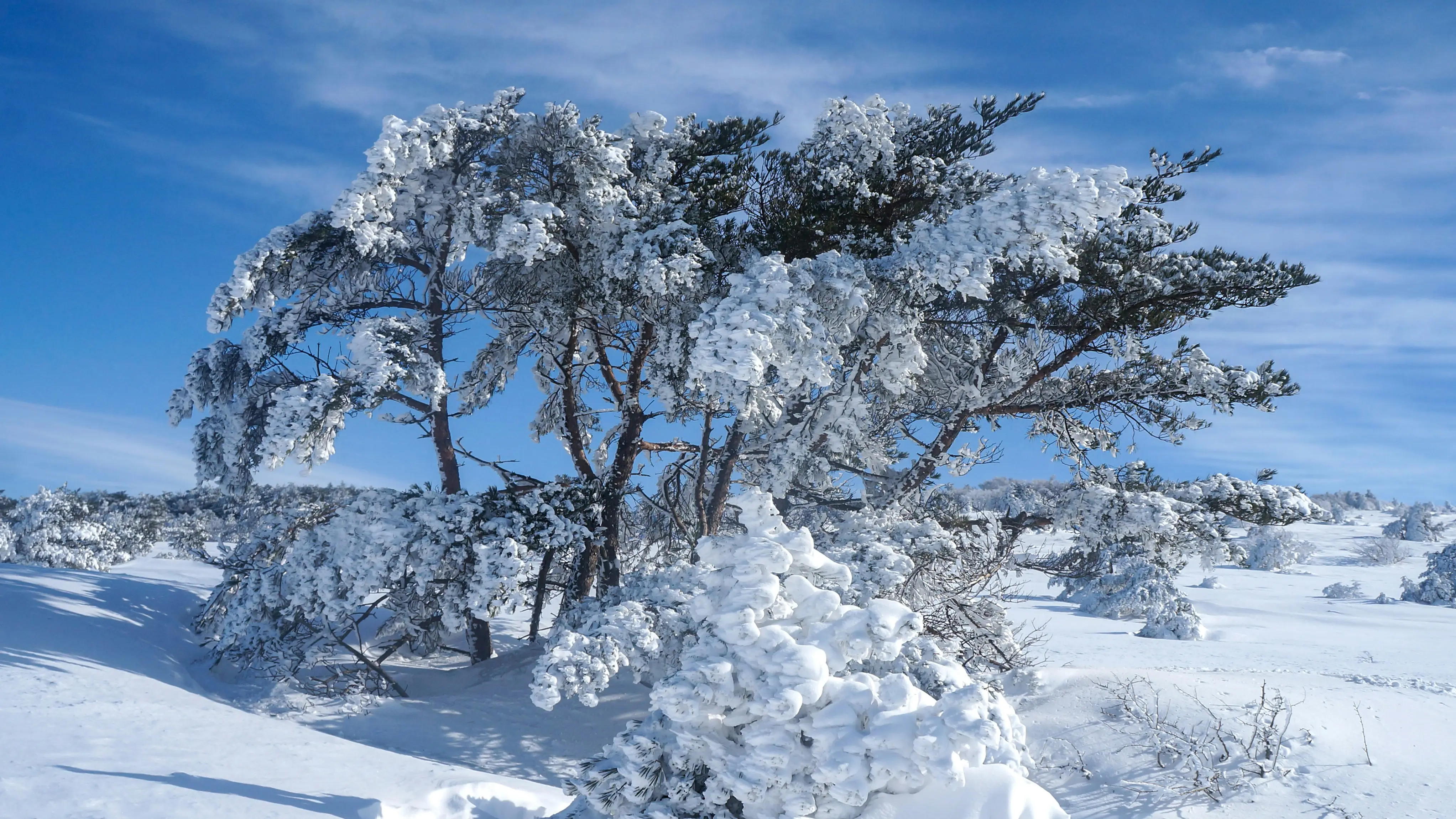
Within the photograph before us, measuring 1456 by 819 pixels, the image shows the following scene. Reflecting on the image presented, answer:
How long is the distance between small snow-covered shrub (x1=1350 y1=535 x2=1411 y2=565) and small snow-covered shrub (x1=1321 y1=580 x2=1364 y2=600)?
44.9 feet

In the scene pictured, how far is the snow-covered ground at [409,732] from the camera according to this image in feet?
15.4

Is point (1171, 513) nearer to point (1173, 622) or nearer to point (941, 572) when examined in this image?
point (941, 572)

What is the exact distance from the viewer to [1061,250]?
7949 mm

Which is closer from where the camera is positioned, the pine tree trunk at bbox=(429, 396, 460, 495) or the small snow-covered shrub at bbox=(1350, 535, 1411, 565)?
the pine tree trunk at bbox=(429, 396, 460, 495)

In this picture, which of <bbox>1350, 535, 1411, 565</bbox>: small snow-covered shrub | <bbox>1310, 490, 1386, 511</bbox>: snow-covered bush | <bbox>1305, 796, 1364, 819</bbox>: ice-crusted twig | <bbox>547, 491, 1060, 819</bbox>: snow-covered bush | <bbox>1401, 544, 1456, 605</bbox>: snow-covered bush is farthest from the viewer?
<bbox>1310, 490, 1386, 511</bbox>: snow-covered bush

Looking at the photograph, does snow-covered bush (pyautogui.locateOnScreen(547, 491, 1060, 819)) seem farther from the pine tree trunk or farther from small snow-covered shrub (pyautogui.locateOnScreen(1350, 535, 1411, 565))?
small snow-covered shrub (pyautogui.locateOnScreen(1350, 535, 1411, 565))

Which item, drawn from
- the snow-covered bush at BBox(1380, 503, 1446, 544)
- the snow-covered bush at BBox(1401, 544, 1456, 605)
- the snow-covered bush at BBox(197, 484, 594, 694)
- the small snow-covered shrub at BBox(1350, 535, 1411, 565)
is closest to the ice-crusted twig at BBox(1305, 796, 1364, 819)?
the snow-covered bush at BBox(197, 484, 594, 694)

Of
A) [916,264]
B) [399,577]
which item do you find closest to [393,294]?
[399,577]

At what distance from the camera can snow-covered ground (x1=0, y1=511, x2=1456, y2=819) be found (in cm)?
469

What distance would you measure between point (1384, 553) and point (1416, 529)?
11.9m

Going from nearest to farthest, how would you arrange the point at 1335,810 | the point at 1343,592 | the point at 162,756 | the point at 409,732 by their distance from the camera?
the point at 162,756
the point at 1335,810
the point at 409,732
the point at 1343,592

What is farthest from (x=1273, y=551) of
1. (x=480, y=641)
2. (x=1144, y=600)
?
(x=480, y=641)

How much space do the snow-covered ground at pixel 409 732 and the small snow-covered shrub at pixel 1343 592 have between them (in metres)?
16.7

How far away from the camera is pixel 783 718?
424cm
